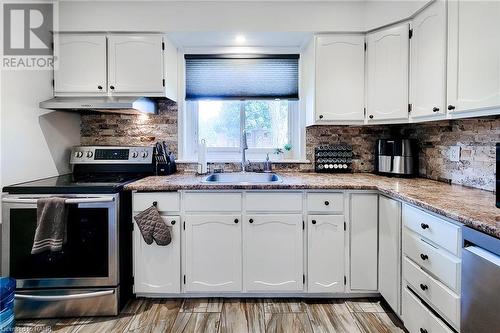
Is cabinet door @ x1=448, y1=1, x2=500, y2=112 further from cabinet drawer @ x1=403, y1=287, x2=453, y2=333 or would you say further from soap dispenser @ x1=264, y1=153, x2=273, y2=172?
soap dispenser @ x1=264, y1=153, x2=273, y2=172

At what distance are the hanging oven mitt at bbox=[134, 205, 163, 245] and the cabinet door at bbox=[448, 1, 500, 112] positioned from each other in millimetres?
2032

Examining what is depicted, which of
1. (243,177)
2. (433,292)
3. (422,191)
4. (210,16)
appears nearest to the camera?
(433,292)

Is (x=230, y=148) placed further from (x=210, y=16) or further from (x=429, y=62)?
(x=429, y=62)

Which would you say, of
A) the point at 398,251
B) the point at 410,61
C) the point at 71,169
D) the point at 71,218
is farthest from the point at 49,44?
the point at 398,251

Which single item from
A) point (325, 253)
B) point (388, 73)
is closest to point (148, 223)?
point (325, 253)

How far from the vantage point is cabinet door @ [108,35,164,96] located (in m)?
2.47

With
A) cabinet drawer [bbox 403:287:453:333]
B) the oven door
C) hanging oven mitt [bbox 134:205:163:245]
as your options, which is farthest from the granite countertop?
cabinet drawer [bbox 403:287:453:333]

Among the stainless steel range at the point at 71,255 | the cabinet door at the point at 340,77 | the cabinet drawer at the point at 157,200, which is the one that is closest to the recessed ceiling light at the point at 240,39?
the cabinet door at the point at 340,77

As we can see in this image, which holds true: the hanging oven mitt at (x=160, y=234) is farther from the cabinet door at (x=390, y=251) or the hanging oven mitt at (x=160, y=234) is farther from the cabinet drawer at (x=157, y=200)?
the cabinet door at (x=390, y=251)

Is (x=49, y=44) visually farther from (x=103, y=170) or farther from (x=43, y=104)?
(x=103, y=170)

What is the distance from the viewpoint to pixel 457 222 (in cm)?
135

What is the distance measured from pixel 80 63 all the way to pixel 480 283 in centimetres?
296

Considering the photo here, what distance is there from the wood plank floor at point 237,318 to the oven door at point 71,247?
25 cm

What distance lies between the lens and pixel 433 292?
4.96 feet
